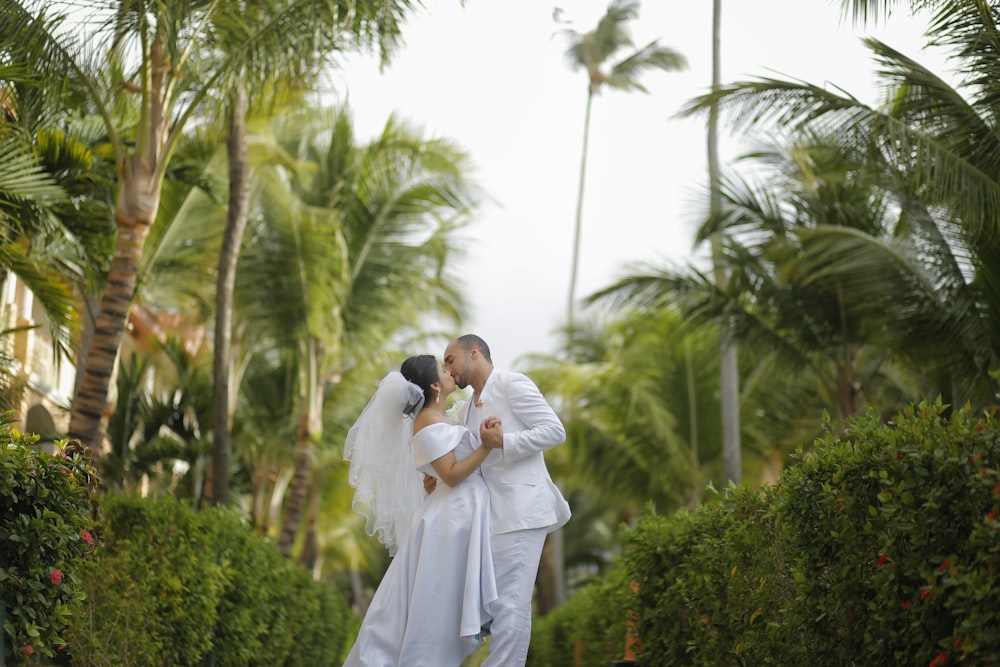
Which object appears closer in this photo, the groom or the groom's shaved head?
the groom

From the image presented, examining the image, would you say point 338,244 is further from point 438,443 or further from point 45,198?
point 438,443

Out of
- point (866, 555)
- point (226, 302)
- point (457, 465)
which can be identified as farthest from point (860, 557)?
point (226, 302)

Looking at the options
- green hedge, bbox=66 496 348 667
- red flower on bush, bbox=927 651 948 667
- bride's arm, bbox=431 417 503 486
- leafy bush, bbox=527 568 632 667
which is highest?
bride's arm, bbox=431 417 503 486

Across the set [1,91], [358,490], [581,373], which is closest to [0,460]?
[358,490]

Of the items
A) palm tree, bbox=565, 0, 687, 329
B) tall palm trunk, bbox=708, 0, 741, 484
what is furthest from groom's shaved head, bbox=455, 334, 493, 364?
palm tree, bbox=565, 0, 687, 329

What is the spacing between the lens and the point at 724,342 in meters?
Answer: 16.3

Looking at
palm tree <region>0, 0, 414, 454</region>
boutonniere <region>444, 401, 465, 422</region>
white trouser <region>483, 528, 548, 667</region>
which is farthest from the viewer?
palm tree <region>0, 0, 414, 454</region>

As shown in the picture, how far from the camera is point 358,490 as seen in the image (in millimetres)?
7273

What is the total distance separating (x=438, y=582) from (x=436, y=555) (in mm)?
148

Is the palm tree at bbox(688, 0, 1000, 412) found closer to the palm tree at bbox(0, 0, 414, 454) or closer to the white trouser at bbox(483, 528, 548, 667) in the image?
the palm tree at bbox(0, 0, 414, 454)

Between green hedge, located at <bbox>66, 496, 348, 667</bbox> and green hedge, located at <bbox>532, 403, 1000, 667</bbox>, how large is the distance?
3.66 metres

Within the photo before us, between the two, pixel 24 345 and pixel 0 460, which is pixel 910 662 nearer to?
pixel 0 460

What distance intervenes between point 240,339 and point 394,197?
5.06 m

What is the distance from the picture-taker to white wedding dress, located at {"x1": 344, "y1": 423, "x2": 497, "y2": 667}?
625cm
